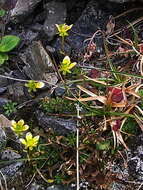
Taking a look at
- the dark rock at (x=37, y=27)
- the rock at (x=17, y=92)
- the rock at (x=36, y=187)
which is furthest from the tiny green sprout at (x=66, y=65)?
the rock at (x=36, y=187)

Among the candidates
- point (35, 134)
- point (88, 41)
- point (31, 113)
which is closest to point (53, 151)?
point (35, 134)

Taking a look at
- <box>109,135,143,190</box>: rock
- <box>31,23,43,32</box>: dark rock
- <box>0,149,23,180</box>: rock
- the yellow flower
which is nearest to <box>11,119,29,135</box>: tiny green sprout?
<box>0,149,23,180</box>: rock

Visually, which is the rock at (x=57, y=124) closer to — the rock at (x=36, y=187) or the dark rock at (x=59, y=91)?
the dark rock at (x=59, y=91)

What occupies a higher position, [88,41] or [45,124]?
[88,41]

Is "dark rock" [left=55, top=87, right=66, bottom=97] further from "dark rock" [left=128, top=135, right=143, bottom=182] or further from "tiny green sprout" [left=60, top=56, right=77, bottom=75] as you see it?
"dark rock" [left=128, top=135, right=143, bottom=182]

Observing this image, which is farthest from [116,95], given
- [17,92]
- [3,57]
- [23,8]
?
[23,8]

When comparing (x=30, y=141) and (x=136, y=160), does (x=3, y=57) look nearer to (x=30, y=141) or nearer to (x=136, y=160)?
(x=30, y=141)

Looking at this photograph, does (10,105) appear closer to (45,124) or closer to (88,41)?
(45,124)
